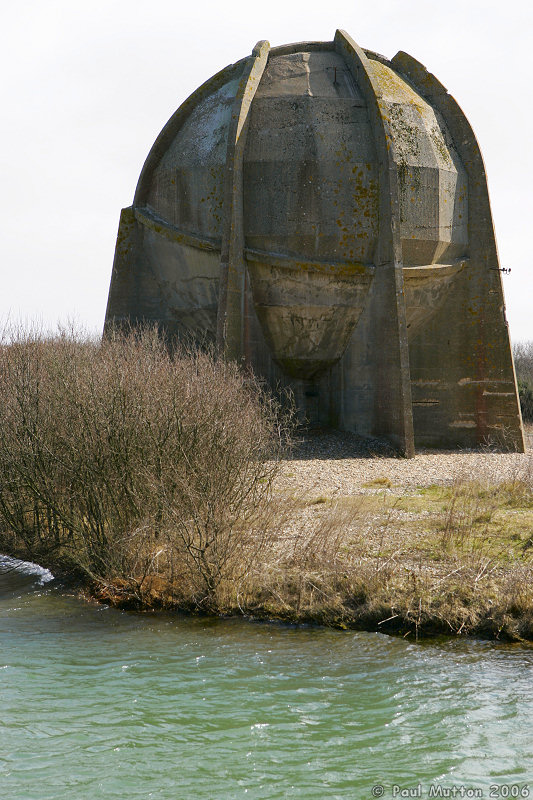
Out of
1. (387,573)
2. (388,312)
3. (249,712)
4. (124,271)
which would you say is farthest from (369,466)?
(249,712)

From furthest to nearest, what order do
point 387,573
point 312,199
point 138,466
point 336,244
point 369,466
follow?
point 336,244 → point 312,199 → point 369,466 → point 138,466 → point 387,573

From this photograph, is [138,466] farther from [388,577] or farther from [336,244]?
[336,244]

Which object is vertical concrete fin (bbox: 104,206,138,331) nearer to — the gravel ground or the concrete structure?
the concrete structure

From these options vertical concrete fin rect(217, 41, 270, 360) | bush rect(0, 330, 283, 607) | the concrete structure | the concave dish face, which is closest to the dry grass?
bush rect(0, 330, 283, 607)

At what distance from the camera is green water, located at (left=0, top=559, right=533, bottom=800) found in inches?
240

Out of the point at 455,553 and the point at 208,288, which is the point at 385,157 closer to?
the point at 208,288

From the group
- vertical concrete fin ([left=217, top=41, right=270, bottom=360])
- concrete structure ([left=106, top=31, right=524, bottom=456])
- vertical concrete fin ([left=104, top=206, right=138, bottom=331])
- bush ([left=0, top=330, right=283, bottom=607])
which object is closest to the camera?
bush ([left=0, top=330, right=283, bottom=607])

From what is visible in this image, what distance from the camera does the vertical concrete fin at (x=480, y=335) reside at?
20688mm

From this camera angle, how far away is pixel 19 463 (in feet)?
38.9

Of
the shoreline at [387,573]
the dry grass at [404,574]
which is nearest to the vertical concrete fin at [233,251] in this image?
the shoreline at [387,573]

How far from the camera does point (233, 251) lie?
62.1 feet

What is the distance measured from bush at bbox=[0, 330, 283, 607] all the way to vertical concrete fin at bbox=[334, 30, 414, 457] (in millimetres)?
7597

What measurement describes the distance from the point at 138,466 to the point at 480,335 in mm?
12315

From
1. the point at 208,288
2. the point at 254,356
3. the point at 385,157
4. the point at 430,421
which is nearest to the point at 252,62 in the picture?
the point at 385,157
